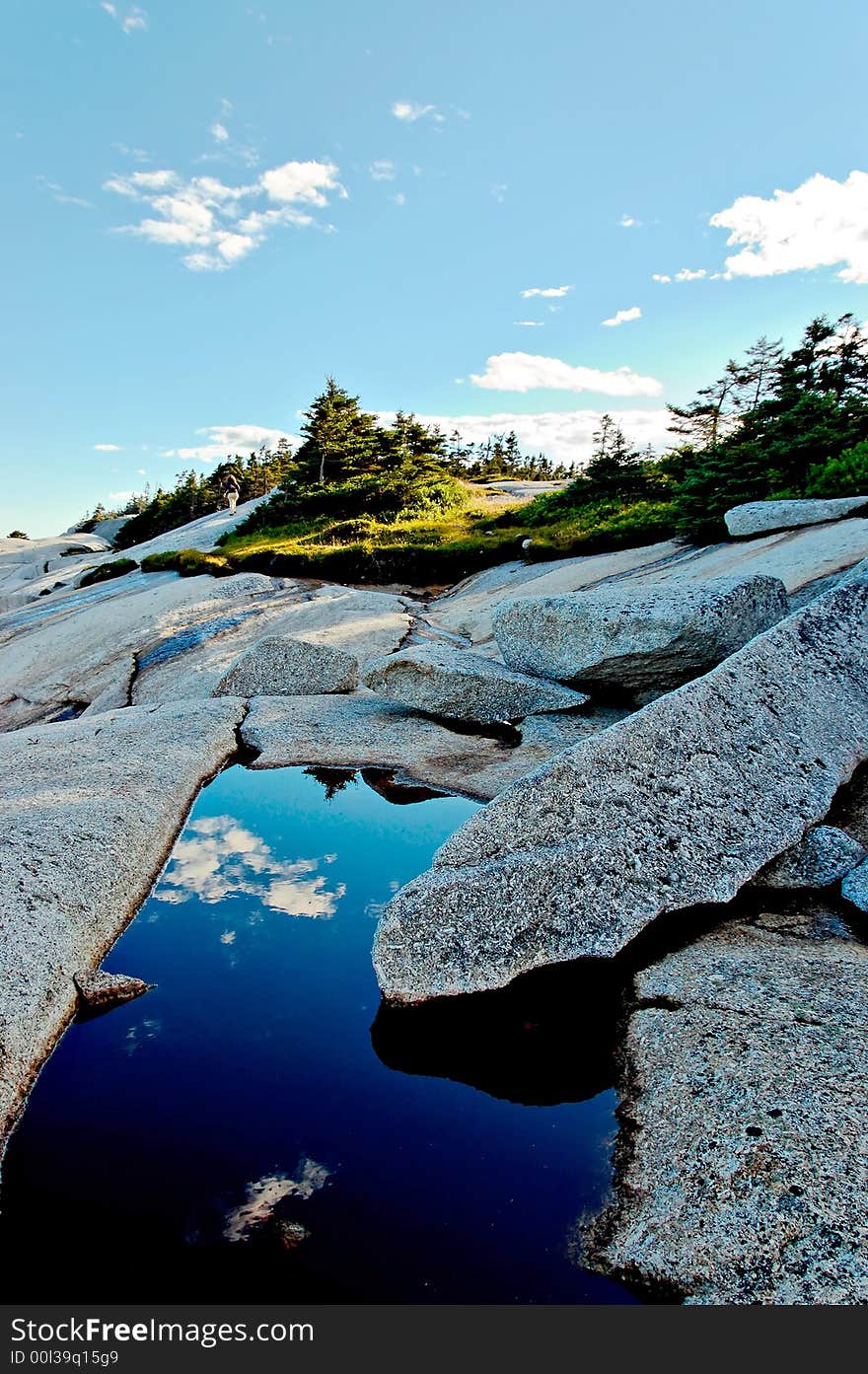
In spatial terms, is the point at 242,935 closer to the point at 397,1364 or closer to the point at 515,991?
the point at 515,991

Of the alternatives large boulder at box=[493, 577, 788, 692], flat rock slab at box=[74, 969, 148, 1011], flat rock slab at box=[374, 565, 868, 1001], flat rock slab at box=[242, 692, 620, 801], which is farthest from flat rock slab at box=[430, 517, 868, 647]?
flat rock slab at box=[74, 969, 148, 1011]

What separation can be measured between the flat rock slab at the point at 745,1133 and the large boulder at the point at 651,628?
5575 millimetres

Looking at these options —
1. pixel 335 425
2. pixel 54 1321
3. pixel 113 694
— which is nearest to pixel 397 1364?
pixel 54 1321

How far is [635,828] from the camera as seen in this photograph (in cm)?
619

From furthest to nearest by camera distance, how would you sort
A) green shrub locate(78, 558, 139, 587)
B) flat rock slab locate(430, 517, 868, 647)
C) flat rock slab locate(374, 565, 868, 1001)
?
green shrub locate(78, 558, 139, 587), flat rock slab locate(430, 517, 868, 647), flat rock slab locate(374, 565, 868, 1001)

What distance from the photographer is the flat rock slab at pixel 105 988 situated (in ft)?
18.6

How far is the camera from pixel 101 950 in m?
6.23

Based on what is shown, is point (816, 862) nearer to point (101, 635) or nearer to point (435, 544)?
point (101, 635)

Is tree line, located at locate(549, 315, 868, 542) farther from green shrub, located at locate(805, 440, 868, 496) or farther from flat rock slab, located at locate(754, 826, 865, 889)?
flat rock slab, located at locate(754, 826, 865, 889)

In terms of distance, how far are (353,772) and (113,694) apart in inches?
309

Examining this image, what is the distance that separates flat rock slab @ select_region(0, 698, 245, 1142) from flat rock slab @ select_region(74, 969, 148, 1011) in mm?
83

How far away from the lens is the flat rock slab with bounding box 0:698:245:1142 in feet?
17.4

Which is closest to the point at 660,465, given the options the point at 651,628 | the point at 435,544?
the point at 435,544

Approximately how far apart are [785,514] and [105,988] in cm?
1529
